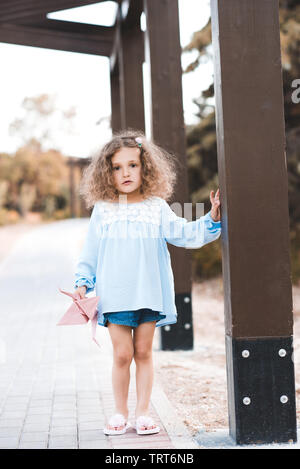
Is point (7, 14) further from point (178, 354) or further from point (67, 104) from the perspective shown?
point (67, 104)

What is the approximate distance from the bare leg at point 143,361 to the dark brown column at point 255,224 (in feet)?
1.60

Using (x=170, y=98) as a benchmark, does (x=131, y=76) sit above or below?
above

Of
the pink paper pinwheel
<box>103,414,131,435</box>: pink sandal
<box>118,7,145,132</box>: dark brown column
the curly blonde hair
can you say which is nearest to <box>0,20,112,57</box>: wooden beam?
<box>118,7,145,132</box>: dark brown column

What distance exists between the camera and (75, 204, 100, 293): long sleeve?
11.6 feet

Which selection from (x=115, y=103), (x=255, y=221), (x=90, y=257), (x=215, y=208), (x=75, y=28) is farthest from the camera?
(x=115, y=103)

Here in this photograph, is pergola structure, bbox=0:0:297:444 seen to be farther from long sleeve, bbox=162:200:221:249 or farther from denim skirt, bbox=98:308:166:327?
denim skirt, bbox=98:308:166:327

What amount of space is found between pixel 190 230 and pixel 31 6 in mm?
5504

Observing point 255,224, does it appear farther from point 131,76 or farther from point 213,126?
point 213,126

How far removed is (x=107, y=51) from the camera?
9633 mm

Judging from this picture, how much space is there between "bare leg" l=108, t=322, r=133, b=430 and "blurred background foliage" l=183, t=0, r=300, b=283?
711 cm

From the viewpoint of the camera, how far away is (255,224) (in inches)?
128

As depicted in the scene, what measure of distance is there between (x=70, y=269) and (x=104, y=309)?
39.0ft

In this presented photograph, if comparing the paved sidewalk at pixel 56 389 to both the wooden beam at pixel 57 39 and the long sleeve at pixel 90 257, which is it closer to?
the long sleeve at pixel 90 257

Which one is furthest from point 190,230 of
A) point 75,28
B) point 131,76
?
point 75,28
